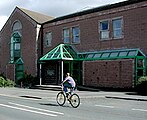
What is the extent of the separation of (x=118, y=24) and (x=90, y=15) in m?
3.83

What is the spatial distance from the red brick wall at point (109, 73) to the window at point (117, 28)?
255cm

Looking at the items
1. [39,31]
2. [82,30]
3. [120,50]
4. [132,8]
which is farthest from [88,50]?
[39,31]

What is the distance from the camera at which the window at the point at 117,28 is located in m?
26.7

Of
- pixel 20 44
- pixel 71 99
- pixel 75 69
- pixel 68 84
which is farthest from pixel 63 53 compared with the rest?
pixel 71 99

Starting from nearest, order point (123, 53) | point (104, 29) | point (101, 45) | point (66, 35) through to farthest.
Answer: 1. point (123, 53)
2. point (104, 29)
3. point (101, 45)
4. point (66, 35)

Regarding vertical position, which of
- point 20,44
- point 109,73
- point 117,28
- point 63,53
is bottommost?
point 109,73

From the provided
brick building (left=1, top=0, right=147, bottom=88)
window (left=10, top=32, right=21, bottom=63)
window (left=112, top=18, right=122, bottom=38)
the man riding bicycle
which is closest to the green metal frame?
brick building (left=1, top=0, right=147, bottom=88)

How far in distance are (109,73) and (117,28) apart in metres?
4.29

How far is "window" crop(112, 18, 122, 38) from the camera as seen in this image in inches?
1051

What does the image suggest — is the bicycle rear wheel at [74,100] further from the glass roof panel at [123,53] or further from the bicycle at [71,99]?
the glass roof panel at [123,53]

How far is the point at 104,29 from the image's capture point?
28.2 meters

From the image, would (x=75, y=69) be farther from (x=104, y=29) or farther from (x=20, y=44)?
(x=20, y=44)

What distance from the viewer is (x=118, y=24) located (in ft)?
88.5

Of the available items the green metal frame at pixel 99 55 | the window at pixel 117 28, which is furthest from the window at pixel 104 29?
the green metal frame at pixel 99 55
